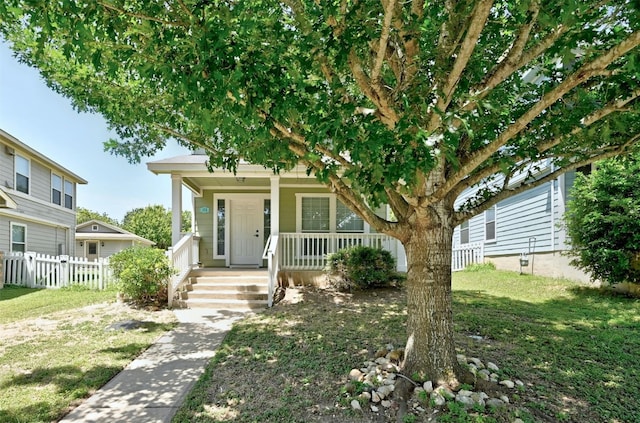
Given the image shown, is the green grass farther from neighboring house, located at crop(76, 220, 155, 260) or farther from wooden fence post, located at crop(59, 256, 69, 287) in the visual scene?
neighboring house, located at crop(76, 220, 155, 260)

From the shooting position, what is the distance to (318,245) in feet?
30.6

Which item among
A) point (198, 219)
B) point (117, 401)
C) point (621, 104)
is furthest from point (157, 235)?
point (621, 104)

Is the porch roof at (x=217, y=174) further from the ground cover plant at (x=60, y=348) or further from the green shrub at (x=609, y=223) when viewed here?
the green shrub at (x=609, y=223)

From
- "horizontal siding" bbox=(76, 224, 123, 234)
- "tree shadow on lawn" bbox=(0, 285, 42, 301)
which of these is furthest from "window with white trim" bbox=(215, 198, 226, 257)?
"horizontal siding" bbox=(76, 224, 123, 234)

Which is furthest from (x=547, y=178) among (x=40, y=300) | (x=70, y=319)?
(x=40, y=300)

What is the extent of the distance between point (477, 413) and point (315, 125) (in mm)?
2675

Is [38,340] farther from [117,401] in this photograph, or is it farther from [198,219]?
[198,219]

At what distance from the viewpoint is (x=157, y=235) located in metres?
38.6

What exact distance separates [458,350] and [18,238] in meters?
16.0

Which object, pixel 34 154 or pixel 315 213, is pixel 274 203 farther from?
pixel 34 154

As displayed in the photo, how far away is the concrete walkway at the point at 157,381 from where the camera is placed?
324cm

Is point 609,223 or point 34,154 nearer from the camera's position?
point 609,223

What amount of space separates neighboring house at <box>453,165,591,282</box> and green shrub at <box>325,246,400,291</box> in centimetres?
237

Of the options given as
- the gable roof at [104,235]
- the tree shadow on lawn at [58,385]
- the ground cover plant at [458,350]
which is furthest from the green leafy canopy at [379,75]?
the gable roof at [104,235]
